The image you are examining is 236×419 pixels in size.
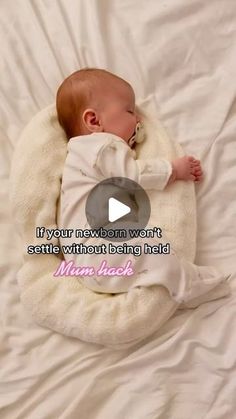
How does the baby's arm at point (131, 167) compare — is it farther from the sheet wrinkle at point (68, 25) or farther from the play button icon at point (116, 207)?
the sheet wrinkle at point (68, 25)

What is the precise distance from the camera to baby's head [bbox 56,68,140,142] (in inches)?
41.2

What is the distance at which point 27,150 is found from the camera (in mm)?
1047

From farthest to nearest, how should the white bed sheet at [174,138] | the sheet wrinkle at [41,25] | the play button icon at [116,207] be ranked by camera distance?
the sheet wrinkle at [41,25]
the play button icon at [116,207]
the white bed sheet at [174,138]

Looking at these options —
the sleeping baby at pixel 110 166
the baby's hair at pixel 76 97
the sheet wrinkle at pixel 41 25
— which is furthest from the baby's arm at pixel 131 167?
the sheet wrinkle at pixel 41 25

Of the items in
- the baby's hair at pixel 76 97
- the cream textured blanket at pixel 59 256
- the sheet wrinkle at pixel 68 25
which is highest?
the sheet wrinkle at pixel 68 25

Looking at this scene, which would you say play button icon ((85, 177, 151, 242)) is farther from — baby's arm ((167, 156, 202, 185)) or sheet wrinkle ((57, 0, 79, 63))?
sheet wrinkle ((57, 0, 79, 63))

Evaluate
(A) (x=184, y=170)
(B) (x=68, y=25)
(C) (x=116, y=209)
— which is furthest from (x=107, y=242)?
(B) (x=68, y=25)

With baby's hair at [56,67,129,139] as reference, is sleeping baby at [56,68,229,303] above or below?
below

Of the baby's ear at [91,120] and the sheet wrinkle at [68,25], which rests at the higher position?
the sheet wrinkle at [68,25]

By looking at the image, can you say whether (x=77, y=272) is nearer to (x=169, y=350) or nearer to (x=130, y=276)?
(x=130, y=276)

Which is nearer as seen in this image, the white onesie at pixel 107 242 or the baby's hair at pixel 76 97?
the white onesie at pixel 107 242

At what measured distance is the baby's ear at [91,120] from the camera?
1.04 metres

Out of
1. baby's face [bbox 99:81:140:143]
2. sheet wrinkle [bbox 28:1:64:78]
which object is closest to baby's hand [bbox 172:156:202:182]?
baby's face [bbox 99:81:140:143]

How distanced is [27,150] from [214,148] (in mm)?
374
